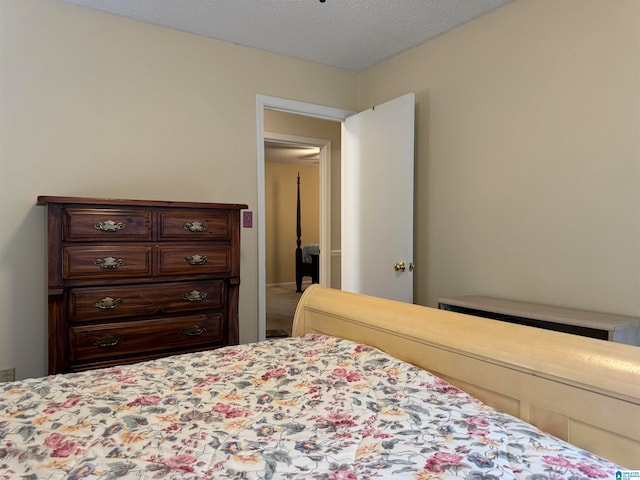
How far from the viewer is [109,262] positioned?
214cm

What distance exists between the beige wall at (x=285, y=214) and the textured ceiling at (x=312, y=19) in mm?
4571

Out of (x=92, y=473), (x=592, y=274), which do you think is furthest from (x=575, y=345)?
(x=592, y=274)

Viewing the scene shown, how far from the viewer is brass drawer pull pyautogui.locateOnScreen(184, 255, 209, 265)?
2364 mm

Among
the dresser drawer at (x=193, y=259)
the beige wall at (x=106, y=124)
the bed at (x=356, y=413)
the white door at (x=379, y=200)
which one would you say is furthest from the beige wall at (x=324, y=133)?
the bed at (x=356, y=413)

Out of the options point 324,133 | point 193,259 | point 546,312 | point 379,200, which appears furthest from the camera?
point 324,133

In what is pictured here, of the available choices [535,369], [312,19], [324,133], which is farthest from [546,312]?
[324,133]

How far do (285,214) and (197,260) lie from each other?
553cm

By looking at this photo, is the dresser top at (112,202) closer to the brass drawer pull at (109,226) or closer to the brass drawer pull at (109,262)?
the brass drawer pull at (109,226)

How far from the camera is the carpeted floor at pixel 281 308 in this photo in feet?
14.5

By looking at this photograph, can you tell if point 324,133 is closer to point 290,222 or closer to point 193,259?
point 193,259

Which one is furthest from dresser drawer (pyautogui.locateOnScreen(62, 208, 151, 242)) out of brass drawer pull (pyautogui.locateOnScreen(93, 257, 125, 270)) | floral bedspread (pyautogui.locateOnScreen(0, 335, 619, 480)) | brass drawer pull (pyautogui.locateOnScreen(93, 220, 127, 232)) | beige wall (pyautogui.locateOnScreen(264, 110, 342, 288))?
beige wall (pyautogui.locateOnScreen(264, 110, 342, 288))

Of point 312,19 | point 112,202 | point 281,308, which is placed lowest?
point 281,308

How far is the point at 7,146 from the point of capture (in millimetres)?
2377

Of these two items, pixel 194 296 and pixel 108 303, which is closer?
pixel 108 303
